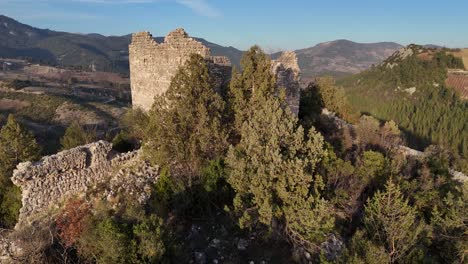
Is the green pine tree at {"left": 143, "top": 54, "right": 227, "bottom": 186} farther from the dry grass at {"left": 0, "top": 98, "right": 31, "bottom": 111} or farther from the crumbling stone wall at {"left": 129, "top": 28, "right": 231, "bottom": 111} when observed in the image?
the dry grass at {"left": 0, "top": 98, "right": 31, "bottom": 111}

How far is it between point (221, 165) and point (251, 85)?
3.30m

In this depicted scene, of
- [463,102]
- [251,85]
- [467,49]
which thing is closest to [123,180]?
[251,85]

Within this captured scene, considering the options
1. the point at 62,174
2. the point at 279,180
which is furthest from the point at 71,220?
the point at 279,180

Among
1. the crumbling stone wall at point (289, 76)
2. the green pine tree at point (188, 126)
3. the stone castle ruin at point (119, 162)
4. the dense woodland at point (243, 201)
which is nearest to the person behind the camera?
the dense woodland at point (243, 201)

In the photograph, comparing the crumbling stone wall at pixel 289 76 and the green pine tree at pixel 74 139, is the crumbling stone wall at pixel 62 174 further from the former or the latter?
the crumbling stone wall at pixel 289 76

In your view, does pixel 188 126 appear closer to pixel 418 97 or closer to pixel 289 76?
pixel 289 76

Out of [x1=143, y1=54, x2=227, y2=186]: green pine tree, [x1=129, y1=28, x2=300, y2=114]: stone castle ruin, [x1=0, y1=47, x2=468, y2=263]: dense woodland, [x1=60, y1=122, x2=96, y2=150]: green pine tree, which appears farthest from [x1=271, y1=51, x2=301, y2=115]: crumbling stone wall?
[x1=60, y1=122, x2=96, y2=150]: green pine tree

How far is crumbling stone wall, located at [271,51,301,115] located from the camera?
16.0 m

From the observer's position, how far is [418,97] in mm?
85375

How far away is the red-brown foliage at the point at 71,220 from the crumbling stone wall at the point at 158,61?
5406 millimetres

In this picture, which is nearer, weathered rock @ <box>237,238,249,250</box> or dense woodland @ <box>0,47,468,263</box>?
dense woodland @ <box>0,47,468,263</box>

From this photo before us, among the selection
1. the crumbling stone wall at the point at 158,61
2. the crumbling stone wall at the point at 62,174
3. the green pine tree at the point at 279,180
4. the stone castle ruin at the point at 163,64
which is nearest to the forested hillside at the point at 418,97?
the stone castle ruin at the point at 163,64

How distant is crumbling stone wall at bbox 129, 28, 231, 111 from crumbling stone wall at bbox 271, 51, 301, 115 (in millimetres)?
2615

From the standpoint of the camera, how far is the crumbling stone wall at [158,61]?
45.3 ft
